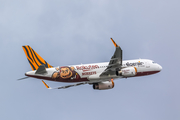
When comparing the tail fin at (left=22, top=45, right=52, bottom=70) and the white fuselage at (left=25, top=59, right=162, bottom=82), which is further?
the tail fin at (left=22, top=45, right=52, bottom=70)

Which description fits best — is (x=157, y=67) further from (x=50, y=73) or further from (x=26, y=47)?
(x=26, y=47)

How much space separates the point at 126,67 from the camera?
58.5 meters

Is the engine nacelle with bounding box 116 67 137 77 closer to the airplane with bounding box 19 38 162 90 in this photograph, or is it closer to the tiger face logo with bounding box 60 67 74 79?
the airplane with bounding box 19 38 162 90

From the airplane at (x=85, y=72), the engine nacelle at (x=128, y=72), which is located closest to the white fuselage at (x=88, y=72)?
the airplane at (x=85, y=72)

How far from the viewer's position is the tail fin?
56031 mm

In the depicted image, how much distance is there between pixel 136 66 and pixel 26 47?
22.4 meters

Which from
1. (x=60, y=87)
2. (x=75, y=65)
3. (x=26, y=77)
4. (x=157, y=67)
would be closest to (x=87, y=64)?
(x=75, y=65)

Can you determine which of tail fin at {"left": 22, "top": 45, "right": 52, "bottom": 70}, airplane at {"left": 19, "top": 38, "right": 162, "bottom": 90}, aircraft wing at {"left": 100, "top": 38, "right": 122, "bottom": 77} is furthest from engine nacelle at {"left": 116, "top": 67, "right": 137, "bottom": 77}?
tail fin at {"left": 22, "top": 45, "right": 52, "bottom": 70}

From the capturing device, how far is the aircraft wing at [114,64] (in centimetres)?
5022

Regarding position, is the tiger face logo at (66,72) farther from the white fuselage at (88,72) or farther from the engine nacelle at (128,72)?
the engine nacelle at (128,72)

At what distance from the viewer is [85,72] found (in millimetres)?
55969

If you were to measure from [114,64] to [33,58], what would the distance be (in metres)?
15.8

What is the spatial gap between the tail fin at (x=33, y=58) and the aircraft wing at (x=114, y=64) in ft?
39.0

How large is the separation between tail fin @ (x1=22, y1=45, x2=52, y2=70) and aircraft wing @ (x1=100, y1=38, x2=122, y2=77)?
11892 mm
